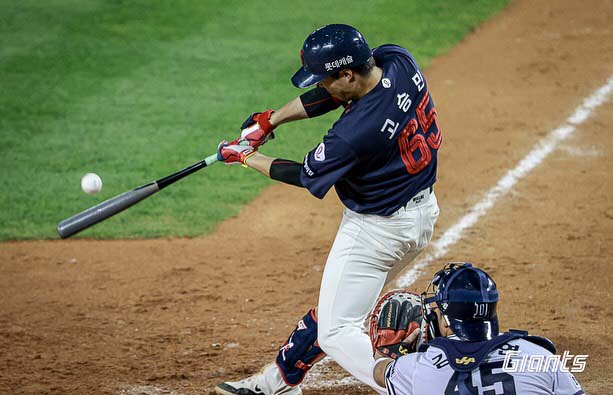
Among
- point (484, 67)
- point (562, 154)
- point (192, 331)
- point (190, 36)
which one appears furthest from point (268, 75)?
point (192, 331)

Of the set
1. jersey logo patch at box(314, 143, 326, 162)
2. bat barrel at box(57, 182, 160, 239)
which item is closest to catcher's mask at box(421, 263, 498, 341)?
→ jersey logo patch at box(314, 143, 326, 162)

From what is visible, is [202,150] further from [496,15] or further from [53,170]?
[496,15]

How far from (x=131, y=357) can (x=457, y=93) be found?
20.0 ft

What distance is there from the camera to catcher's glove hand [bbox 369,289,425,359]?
4.78 meters

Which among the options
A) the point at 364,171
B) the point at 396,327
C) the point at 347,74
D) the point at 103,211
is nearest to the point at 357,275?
the point at 396,327

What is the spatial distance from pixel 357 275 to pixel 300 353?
728 mm

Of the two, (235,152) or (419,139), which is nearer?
(419,139)

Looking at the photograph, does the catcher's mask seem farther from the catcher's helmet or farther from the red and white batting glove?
the red and white batting glove

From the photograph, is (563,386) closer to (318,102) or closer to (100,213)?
(318,102)

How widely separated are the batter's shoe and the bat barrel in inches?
52.1

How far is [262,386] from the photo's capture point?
550cm

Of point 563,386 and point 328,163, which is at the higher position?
point 328,163

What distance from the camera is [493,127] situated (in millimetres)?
9891

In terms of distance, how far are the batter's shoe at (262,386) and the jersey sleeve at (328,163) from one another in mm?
1285
